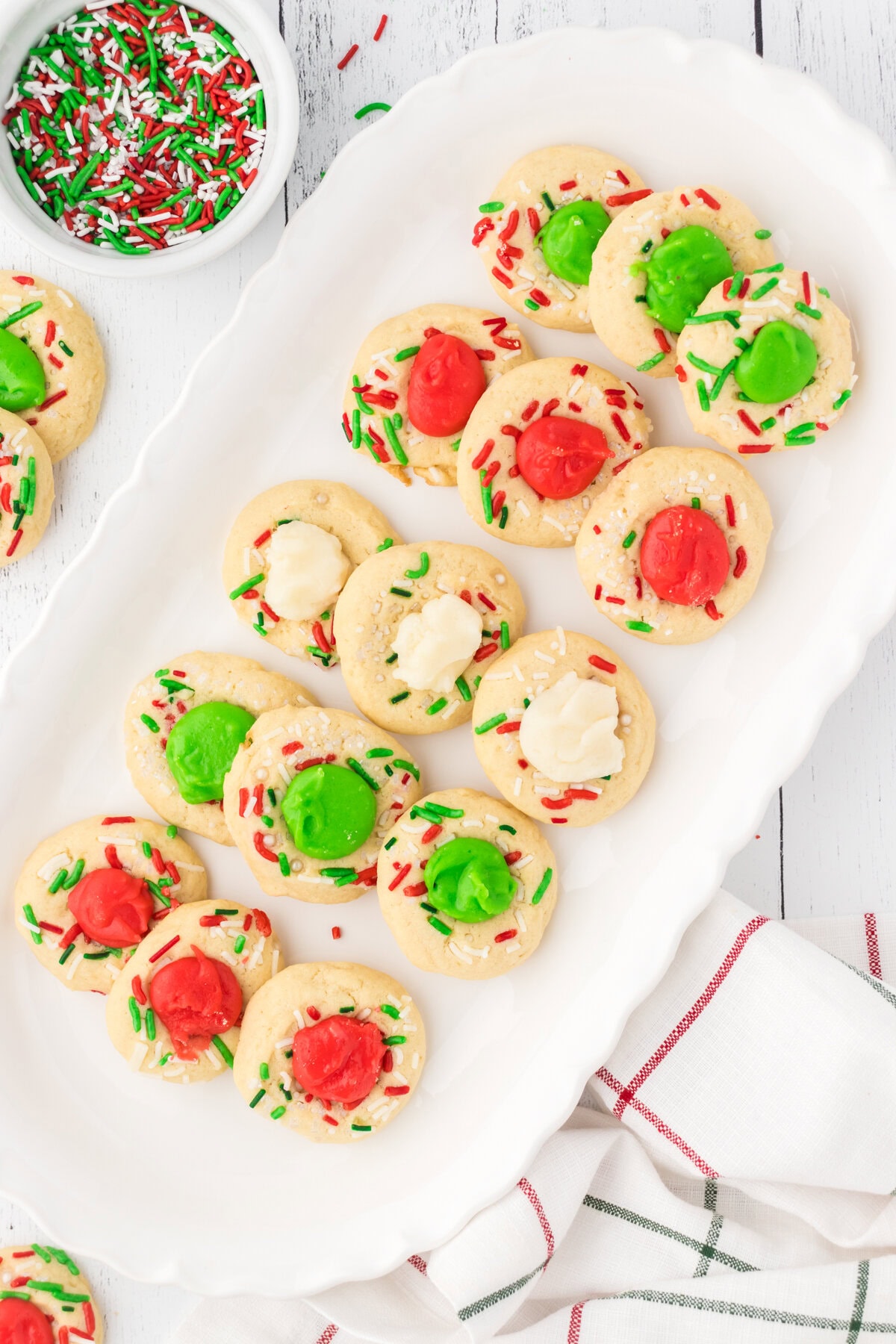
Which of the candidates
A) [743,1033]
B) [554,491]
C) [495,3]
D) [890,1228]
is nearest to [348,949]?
[743,1033]

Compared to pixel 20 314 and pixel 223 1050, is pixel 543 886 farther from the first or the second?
pixel 20 314

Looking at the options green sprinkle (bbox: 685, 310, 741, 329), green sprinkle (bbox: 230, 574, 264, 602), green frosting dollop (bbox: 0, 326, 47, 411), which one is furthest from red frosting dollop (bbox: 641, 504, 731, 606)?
green frosting dollop (bbox: 0, 326, 47, 411)

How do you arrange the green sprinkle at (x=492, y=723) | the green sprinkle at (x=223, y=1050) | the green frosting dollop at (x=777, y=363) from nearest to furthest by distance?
the green frosting dollop at (x=777, y=363) → the green sprinkle at (x=492, y=723) → the green sprinkle at (x=223, y=1050)

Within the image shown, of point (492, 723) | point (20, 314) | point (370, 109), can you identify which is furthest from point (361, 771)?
point (370, 109)

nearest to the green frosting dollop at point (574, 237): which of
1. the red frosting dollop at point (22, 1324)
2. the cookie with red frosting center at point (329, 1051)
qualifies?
the cookie with red frosting center at point (329, 1051)

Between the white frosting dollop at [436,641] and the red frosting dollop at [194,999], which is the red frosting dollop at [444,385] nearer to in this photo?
the white frosting dollop at [436,641]

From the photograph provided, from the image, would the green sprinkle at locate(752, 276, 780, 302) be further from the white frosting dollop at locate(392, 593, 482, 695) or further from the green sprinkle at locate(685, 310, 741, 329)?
the white frosting dollop at locate(392, 593, 482, 695)
